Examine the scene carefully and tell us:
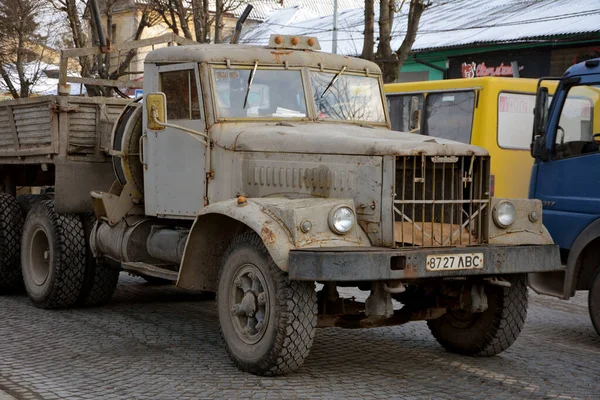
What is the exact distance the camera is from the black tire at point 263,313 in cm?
670

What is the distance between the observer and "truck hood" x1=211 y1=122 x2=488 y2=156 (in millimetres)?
6918

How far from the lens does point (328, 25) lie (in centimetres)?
3778

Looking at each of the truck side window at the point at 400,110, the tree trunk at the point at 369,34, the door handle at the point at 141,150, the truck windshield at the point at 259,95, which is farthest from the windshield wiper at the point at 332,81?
the tree trunk at the point at 369,34

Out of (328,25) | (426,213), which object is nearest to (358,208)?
(426,213)

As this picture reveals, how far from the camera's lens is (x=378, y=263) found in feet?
21.4

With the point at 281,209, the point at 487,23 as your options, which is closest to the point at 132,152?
the point at 281,209

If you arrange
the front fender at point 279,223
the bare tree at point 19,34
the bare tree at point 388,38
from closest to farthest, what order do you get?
the front fender at point 279,223
the bare tree at point 388,38
the bare tree at point 19,34

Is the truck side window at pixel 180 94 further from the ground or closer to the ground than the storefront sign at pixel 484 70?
closer to the ground

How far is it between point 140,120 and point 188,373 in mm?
3089

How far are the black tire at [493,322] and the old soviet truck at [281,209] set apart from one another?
0.01 meters

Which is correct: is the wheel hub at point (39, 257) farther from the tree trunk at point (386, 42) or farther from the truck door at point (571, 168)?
the tree trunk at point (386, 42)

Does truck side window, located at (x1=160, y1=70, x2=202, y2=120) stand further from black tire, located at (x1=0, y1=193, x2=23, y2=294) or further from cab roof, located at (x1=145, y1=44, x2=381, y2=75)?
black tire, located at (x1=0, y1=193, x2=23, y2=294)

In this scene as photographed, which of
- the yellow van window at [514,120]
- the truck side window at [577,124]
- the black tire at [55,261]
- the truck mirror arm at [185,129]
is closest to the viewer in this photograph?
the truck mirror arm at [185,129]

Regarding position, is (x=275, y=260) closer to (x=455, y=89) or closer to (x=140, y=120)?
(x=140, y=120)
